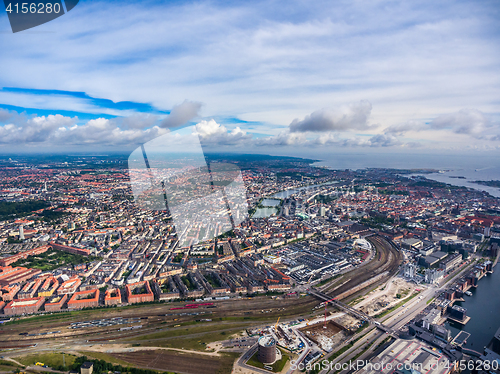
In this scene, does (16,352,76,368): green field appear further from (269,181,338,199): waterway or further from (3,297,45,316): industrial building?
(269,181,338,199): waterway

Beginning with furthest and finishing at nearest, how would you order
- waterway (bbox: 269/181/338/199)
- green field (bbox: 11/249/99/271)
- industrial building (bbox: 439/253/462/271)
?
waterway (bbox: 269/181/338/199), green field (bbox: 11/249/99/271), industrial building (bbox: 439/253/462/271)

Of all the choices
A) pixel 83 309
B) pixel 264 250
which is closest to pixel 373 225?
pixel 264 250

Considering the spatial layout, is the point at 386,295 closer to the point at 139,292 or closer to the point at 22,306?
the point at 139,292

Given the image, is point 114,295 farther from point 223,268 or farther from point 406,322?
point 406,322

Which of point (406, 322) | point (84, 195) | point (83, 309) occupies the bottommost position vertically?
point (406, 322)

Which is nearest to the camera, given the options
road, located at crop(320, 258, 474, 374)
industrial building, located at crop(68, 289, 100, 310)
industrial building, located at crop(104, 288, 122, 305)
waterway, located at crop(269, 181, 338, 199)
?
road, located at crop(320, 258, 474, 374)

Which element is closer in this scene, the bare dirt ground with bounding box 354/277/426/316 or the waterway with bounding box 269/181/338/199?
the bare dirt ground with bounding box 354/277/426/316

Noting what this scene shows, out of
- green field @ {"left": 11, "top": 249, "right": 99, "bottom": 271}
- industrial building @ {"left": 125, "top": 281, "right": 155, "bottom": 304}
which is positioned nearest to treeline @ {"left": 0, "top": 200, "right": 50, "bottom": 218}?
green field @ {"left": 11, "top": 249, "right": 99, "bottom": 271}
